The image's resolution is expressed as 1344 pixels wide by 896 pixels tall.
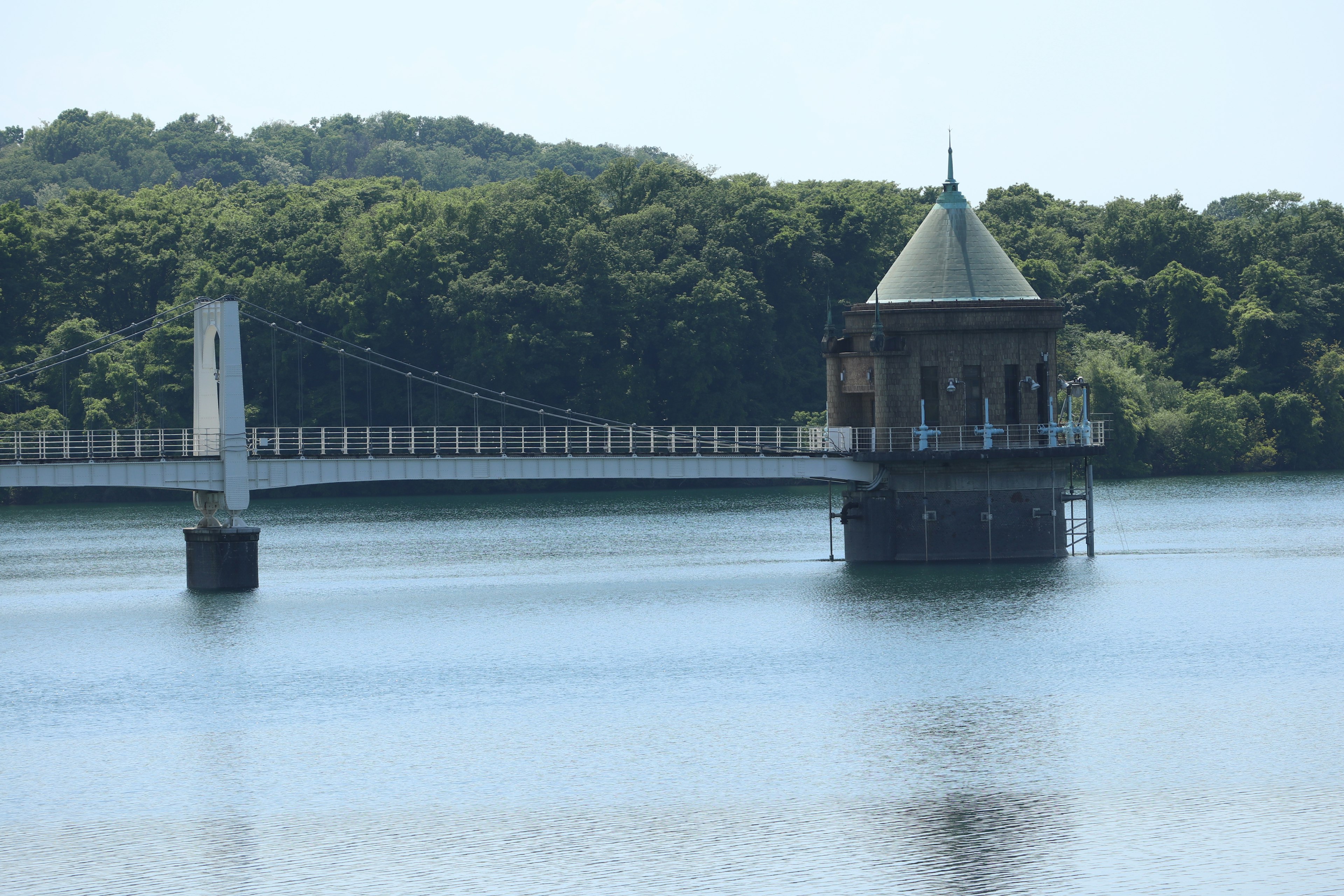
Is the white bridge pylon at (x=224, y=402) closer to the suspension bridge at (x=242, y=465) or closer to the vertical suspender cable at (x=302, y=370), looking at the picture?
the suspension bridge at (x=242, y=465)

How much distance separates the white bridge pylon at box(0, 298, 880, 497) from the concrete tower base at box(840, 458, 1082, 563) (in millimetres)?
1600

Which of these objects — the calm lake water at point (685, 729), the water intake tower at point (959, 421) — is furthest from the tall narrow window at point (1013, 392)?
the calm lake water at point (685, 729)

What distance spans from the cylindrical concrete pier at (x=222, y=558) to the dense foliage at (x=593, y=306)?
2016 inches

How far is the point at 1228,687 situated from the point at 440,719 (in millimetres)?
19609

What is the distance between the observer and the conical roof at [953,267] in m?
73.8

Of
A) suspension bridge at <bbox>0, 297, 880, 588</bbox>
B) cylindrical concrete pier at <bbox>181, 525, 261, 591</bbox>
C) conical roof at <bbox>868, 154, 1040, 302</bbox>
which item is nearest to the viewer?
suspension bridge at <bbox>0, 297, 880, 588</bbox>

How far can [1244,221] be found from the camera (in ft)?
558

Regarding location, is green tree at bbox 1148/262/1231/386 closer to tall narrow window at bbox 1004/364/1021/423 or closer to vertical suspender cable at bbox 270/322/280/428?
vertical suspender cable at bbox 270/322/280/428

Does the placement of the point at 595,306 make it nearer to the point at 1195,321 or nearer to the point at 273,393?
the point at 273,393

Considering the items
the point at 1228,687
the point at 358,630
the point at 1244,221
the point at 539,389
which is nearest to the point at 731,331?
the point at 539,389

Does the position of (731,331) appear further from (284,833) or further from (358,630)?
(284,833)

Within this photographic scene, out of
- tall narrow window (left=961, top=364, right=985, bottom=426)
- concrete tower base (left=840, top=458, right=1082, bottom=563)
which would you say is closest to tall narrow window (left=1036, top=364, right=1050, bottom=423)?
concrete tower base (left=840, top=458, right=1082, bottom=563)

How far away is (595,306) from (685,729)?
93989 millimetres

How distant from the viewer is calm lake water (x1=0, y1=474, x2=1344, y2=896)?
1280 inches
